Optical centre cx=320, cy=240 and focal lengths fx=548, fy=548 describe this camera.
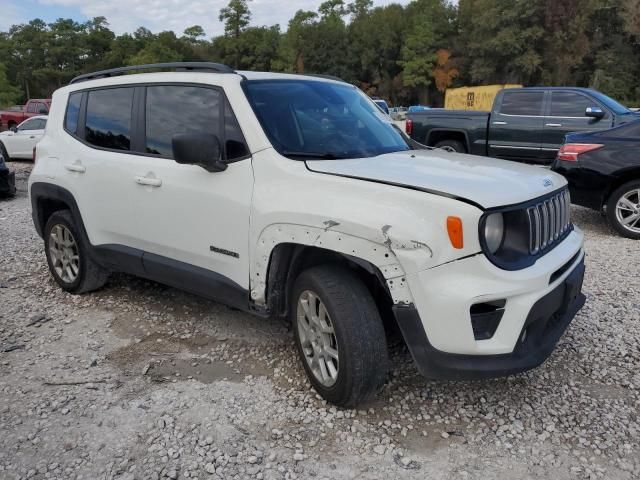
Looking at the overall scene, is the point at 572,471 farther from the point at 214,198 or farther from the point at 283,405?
the point at 214,198

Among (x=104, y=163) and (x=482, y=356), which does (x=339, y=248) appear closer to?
(x=482, y=356)

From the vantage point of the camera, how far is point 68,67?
83.4m

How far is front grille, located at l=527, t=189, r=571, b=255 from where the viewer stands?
280 cm

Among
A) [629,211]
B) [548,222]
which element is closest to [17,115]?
[629,211]

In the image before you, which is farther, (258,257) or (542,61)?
(542,61)

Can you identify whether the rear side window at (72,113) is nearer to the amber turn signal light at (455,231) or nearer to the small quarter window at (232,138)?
the small quarter window at (232,138)

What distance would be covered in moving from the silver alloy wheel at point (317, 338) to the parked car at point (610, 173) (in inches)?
197

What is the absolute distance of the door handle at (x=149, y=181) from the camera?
372 cm

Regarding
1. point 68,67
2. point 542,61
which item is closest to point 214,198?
point 542,61

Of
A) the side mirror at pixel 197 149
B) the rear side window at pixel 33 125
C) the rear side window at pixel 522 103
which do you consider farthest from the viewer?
the rear side window at pixel 33 125

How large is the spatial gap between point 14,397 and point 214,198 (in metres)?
1.67

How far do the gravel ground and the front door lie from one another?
616mm

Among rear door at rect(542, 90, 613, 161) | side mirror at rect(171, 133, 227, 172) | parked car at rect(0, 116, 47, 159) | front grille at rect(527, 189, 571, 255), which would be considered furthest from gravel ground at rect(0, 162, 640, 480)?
parked car at rect(0, 116, 47, 159)

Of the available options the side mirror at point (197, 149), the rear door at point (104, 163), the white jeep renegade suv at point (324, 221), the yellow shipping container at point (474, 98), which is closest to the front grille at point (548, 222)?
the white jeep renegade suv at point (324, 221)
